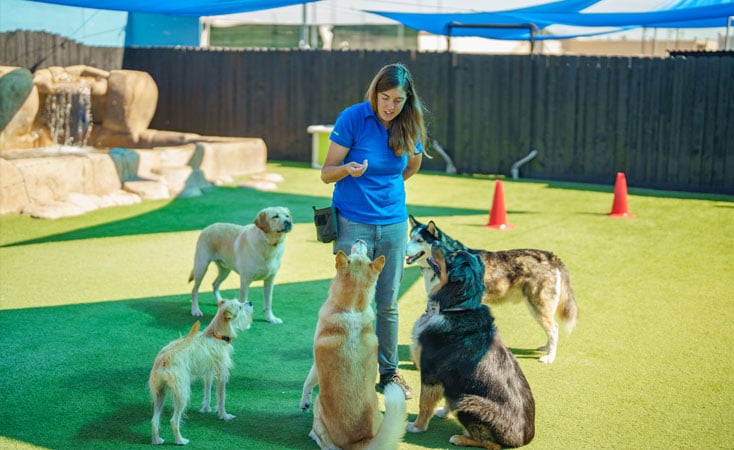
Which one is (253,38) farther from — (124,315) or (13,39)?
(124,315)

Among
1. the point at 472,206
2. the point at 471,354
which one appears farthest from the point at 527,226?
the point at 471,354

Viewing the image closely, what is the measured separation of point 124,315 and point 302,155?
10.4m

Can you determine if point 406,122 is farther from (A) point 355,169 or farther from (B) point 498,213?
(B) point 498,213

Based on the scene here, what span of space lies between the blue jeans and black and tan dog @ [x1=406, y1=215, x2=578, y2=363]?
701mm

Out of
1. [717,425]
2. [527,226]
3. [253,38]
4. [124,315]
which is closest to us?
[717,425]

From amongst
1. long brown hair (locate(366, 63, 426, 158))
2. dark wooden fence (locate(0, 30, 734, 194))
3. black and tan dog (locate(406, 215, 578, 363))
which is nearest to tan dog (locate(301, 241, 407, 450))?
long brown hair (locate(366, 63, 426, 158))

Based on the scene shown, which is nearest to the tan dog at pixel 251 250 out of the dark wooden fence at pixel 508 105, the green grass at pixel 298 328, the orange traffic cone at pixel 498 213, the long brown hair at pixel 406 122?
the green grass at pixel 298 328

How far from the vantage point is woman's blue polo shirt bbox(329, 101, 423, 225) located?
4867 mm

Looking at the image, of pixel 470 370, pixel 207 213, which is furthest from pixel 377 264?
pixel 207 213

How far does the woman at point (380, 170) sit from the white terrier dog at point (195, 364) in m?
0.83

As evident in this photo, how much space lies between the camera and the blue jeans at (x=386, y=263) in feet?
16.4

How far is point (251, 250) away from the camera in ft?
21.6

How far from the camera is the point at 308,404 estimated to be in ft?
16.1

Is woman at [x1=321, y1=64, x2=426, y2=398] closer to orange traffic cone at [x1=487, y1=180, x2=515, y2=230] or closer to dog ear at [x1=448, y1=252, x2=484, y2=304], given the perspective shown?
dog ear at [x1=448, y1=252, x2=484, y2=304]
